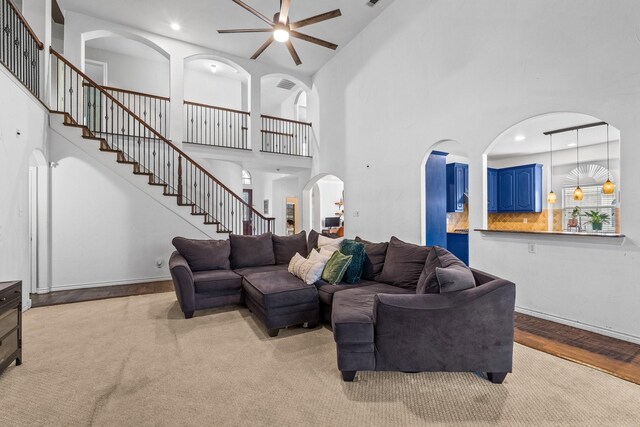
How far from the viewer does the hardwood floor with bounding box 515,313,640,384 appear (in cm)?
241

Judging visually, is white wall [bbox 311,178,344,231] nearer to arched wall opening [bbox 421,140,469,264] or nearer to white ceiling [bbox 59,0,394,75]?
white ceiling [bbox 59,0,394,75]

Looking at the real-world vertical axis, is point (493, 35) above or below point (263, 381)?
above

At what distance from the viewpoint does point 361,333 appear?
2.19m

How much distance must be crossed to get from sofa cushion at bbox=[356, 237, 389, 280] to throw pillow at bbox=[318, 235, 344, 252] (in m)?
0.38

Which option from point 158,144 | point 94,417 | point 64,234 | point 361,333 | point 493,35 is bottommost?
point 94,417

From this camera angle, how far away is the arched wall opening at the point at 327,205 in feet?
33.2

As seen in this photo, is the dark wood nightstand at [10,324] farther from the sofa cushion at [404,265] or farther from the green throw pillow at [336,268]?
the sofa cushion at [404,265]

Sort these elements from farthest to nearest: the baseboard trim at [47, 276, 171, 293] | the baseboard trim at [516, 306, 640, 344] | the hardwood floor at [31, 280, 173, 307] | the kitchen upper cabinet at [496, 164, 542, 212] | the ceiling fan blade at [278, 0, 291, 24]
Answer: the kitchen upper cabinet at [496, 164, 542, 212], the baseboard trim at [47, 276, 171, 293], the hardwood floor at [31, 280, 173, 307], the ceiling fan blade at [278, 0, 291, 24], the baseboard trim at [516, 306, 640, 344]

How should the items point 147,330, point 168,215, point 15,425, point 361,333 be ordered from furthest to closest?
point 168,215
point 147,330
point 361,333
point 15,425

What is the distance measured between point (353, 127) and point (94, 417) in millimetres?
5946

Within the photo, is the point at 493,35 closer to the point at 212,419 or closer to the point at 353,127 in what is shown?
the point at 353,127

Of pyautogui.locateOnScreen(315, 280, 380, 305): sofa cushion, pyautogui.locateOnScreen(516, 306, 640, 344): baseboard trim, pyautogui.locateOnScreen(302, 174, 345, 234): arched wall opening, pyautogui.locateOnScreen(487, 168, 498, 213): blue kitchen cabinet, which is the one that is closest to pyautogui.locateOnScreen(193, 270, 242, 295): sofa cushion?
pyautogui.locateOnScreen(315, 280, 380, 305): sofa cushion

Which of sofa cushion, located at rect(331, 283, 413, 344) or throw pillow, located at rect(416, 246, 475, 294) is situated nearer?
sofa cushion, located at rect(331, 283, 413, 344)

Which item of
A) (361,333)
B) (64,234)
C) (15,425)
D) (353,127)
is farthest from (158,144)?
(361,333)
